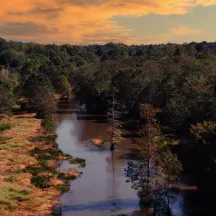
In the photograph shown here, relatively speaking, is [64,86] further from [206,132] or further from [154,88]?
[206,132]

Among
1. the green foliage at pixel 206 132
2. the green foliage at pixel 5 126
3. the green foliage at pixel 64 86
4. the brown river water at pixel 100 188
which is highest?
the green foliage at pixel 64 86

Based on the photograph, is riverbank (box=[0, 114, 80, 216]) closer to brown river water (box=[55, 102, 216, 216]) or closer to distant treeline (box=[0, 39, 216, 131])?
brown river water (box=[55, 102, 216, 216])

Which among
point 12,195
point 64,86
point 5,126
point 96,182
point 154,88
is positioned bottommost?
point 96,182

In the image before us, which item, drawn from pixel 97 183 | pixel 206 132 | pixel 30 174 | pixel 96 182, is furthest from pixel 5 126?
pixel 206 132

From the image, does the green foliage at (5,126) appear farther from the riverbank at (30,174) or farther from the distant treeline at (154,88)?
the distant treeline at (154,88)

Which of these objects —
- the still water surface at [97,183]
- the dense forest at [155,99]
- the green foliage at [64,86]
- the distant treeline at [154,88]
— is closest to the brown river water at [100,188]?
the still water surface at [97,183]

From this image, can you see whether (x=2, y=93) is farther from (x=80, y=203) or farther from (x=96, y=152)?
(x=80, y=203)

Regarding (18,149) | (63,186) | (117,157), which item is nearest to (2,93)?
(18,149)
